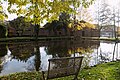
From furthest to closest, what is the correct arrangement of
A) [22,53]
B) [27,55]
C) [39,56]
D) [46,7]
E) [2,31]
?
[2,31] → [22,53] → [27,55] → [39,56] → [46,7]

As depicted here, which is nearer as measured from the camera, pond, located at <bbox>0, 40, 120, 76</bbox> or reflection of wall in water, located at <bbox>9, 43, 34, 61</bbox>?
pond, located at <bbox>0, 40, 120, 76</bbox>

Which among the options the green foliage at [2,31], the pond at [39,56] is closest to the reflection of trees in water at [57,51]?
the pond at [39,56]

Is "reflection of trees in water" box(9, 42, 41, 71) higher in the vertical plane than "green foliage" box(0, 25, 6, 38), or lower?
lower

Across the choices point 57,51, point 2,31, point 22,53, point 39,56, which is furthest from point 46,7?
point 2,31

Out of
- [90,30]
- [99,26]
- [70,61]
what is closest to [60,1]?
[70,61]

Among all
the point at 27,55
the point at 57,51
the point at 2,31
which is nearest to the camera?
the point at 27,55

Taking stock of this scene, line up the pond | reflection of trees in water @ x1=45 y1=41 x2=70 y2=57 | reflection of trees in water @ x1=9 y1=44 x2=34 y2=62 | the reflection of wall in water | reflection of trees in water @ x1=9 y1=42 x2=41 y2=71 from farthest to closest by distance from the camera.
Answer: reflection of trees in water @ x1=45 y1=41 x2=70 y2=57
the reflection of wall in water
reflection of trees in water @ x1=9 y1=44 x2=34 y2=62
reflection of trees in water @ x1=9 y1=42 x2=41 y2=71
the pond

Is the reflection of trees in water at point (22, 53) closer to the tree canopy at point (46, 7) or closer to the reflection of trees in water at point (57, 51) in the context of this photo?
the reflection of trees in water at point (57, 51)

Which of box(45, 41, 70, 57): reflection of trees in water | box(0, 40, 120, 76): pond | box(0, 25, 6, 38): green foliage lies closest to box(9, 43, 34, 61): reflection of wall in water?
box(0, 40, 120, 76): pond

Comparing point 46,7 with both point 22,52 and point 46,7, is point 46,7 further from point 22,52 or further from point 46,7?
point 22,52

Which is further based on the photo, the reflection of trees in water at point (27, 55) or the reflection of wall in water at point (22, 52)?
the reflection of wall in water at point (22, 52)

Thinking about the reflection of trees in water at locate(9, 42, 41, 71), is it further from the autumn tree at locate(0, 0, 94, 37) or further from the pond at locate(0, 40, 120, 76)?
the autumn tree at locate(0, 0, 94, 37)

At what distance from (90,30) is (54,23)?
13.7 m

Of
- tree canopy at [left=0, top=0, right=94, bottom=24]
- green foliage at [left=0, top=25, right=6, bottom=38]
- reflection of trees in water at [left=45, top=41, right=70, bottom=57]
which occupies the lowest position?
reflection of trees in water at [left=45, top=41, right=70, bottom=57]
